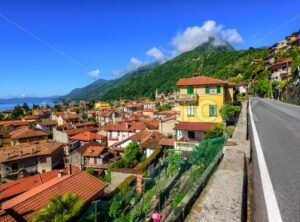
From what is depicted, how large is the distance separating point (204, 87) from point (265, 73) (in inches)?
2076

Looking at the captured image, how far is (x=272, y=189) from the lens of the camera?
178 inches

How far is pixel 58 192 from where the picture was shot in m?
16.6

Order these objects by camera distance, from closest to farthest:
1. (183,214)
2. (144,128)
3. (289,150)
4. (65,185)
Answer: (183,214) < (289,150) < (65,185) < (144,128)

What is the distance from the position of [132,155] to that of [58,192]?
19.3 meters

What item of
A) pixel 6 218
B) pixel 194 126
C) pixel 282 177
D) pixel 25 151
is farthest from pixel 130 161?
pixel 282 177

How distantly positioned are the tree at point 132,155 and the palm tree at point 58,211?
76.1ft

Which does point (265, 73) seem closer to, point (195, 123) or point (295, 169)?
point (195, 123)

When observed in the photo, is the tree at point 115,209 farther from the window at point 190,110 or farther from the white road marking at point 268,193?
the window at point 190,110

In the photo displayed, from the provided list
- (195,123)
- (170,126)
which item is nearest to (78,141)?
(170,126)

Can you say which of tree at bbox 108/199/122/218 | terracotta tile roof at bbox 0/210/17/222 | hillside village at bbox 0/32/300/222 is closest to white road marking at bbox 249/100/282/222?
hillside village at bbox 0/32/300/222

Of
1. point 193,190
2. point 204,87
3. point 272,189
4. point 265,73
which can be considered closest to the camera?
point 193,190

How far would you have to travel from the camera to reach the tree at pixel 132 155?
1380 inches

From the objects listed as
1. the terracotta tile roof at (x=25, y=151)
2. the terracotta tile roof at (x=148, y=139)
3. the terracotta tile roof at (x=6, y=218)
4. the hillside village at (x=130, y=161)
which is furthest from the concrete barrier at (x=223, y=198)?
the terracotta tile roof at (x=25, y=151)

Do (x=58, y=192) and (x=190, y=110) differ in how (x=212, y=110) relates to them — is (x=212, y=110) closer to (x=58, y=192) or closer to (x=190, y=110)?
(x=190, y=110)
